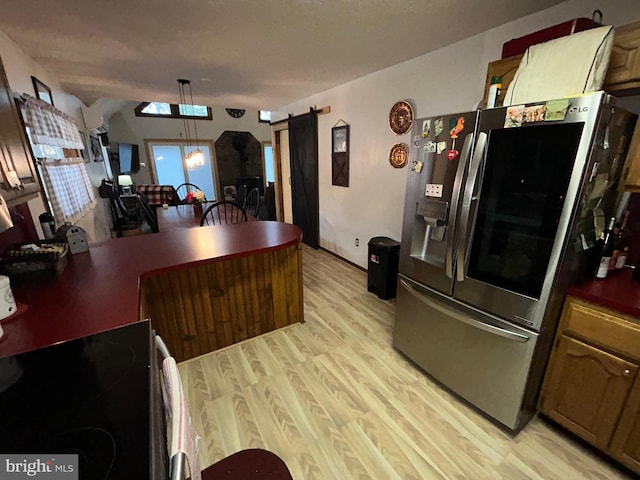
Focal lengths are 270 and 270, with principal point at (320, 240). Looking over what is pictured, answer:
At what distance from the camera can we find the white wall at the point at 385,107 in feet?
5.95

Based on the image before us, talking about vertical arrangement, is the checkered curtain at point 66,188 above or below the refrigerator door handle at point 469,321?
above

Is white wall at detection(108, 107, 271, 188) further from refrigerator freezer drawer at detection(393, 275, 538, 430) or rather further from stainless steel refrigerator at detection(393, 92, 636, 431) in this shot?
refrigerator freezer drawer at detection(393, 275, 538, 430)

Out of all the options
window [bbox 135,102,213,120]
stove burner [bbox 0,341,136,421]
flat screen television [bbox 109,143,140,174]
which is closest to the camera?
stove burner [bbox 0,341,136,421]

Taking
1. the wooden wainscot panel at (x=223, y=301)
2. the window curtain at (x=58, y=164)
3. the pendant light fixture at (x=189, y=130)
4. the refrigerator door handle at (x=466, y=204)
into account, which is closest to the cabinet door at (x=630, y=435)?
the refrigerator door handle at (x=466, y=204)

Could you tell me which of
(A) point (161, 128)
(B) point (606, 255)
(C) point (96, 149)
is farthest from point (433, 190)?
(A) point (161, 128)

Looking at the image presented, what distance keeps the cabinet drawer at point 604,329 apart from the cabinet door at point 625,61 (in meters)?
0.99

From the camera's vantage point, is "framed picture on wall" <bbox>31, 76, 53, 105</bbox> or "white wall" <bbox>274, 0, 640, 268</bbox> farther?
"framed picture on wall" <bbox>31, 76, 53, 105</bbox>

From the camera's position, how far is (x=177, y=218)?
11.0 ft

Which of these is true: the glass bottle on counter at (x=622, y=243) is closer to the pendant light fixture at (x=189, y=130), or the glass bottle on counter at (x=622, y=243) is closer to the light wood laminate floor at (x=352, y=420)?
the light wood laminate floor at (x=352, y=420)

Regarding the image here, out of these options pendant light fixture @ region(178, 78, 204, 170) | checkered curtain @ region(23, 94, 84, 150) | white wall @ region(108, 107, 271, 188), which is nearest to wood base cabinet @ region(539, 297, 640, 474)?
checkered curtain @ region(23, 94, 84, 150)

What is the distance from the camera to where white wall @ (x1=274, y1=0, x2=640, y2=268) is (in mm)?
1812

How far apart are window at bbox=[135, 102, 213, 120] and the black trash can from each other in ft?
22.2

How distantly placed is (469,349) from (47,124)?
365cm

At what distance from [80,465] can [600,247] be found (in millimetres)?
2141
